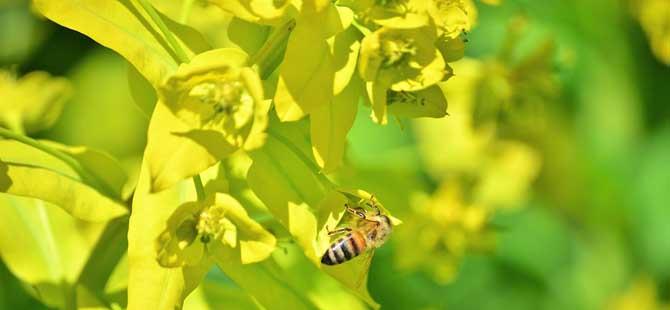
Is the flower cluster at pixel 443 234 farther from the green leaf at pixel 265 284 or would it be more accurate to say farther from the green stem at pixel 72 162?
the green stem at pixel 72 162

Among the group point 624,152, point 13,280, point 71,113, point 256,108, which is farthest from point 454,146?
point 256,108

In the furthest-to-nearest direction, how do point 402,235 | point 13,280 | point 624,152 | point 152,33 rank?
point 624,152
point 402,235
point 13,280
point 152,33

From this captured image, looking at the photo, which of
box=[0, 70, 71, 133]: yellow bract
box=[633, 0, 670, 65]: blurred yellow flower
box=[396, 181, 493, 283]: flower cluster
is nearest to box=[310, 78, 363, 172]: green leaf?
box=[0, 70, 71, 133]: yellow bract

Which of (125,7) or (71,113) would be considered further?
(71,113)

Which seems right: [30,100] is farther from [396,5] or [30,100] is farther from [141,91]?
[396,5]

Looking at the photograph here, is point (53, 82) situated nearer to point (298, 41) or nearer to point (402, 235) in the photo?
point (402, 235)

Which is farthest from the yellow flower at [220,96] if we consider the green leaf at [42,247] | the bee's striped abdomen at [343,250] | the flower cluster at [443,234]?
the flower cluster at [443,234]
